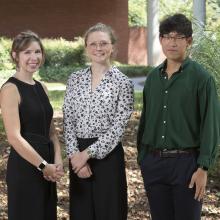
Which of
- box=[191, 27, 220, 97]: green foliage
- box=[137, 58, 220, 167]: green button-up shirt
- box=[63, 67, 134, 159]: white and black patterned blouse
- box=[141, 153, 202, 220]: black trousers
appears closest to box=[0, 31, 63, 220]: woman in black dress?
box=[63, 67, 134, 159]: white and black patterned blouse

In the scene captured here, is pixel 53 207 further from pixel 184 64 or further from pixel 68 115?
pixel 184 64

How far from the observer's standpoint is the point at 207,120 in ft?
11.9

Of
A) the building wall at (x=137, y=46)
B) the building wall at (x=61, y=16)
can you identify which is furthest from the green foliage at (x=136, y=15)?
the building wall at (x=61, y=16)

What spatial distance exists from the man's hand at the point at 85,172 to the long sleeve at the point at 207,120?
914mm

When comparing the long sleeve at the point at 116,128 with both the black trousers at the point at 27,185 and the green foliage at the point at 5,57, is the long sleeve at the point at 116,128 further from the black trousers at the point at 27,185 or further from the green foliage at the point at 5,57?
the green foliage at the point at 5,57

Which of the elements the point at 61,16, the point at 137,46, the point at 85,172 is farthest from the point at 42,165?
the point at 137,46

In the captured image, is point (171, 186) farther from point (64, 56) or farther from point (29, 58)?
point (64, 56)

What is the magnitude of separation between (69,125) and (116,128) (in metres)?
0.39

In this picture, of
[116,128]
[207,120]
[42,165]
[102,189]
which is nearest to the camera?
[207,120]

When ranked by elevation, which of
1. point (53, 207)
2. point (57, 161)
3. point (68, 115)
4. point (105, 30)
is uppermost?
point (105, 30)

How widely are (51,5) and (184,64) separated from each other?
24926mm

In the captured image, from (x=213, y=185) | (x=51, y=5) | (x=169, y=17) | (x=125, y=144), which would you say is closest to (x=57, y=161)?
(x=169, y=17)

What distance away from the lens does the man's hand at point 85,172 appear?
4.11m

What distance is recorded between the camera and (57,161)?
4.21m
